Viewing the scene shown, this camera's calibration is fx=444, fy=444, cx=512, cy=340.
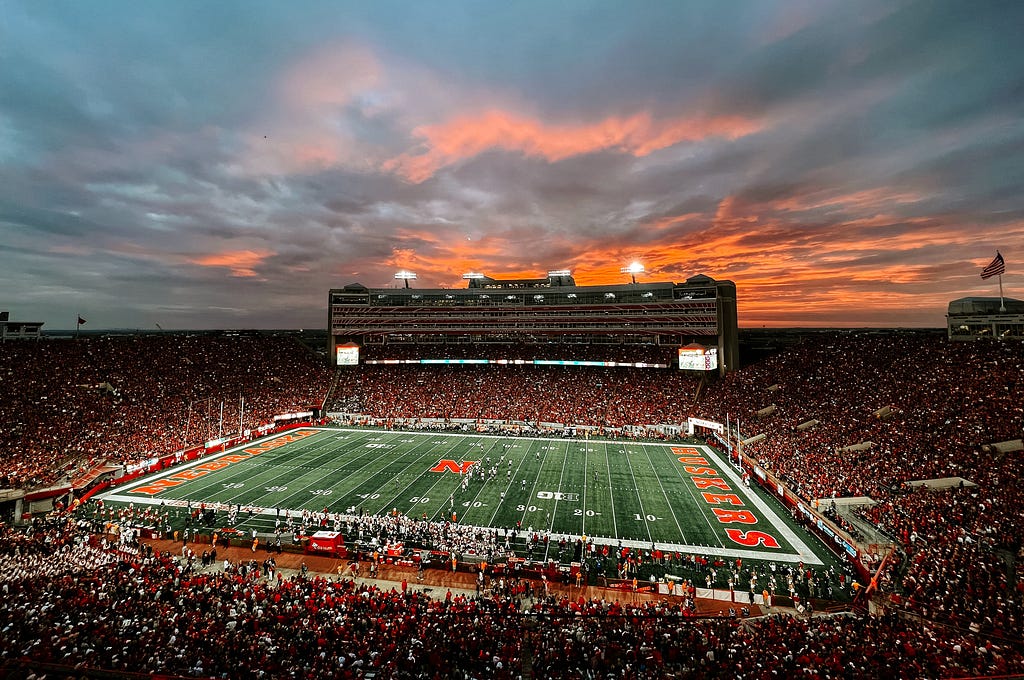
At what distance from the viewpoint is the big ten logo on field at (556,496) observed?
25219 millimetres

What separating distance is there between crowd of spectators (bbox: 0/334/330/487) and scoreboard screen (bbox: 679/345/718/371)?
40318 mm

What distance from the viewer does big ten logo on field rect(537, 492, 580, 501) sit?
25219 mm

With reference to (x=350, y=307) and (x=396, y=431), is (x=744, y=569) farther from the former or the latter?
(x=350, y=307)

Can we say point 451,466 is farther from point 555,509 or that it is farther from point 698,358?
point 698,358

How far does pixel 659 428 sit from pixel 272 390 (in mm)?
41073

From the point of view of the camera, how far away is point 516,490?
87.1 feet

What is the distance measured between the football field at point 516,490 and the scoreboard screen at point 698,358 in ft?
38.1

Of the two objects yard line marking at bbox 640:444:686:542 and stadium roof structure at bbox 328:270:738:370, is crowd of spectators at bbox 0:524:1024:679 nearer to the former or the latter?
yard line marking at bbox 640:444:686:542

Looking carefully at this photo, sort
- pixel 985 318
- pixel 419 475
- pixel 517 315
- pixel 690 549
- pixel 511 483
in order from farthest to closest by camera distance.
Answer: pixel 517 315, pixel 985 318, pixel 419 475, pixel 511 483, pixel 690 549

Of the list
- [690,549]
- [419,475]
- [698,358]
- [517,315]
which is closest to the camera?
[690,549]

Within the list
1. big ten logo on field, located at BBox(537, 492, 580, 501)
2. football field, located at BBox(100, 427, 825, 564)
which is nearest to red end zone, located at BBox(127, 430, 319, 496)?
football field, located at BBox(100, 427, 825, 564)

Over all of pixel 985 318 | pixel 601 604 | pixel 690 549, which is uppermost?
pixel 985 318

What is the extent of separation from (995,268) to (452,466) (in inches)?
1556

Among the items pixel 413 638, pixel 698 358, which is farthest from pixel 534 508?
pixel 698 358
